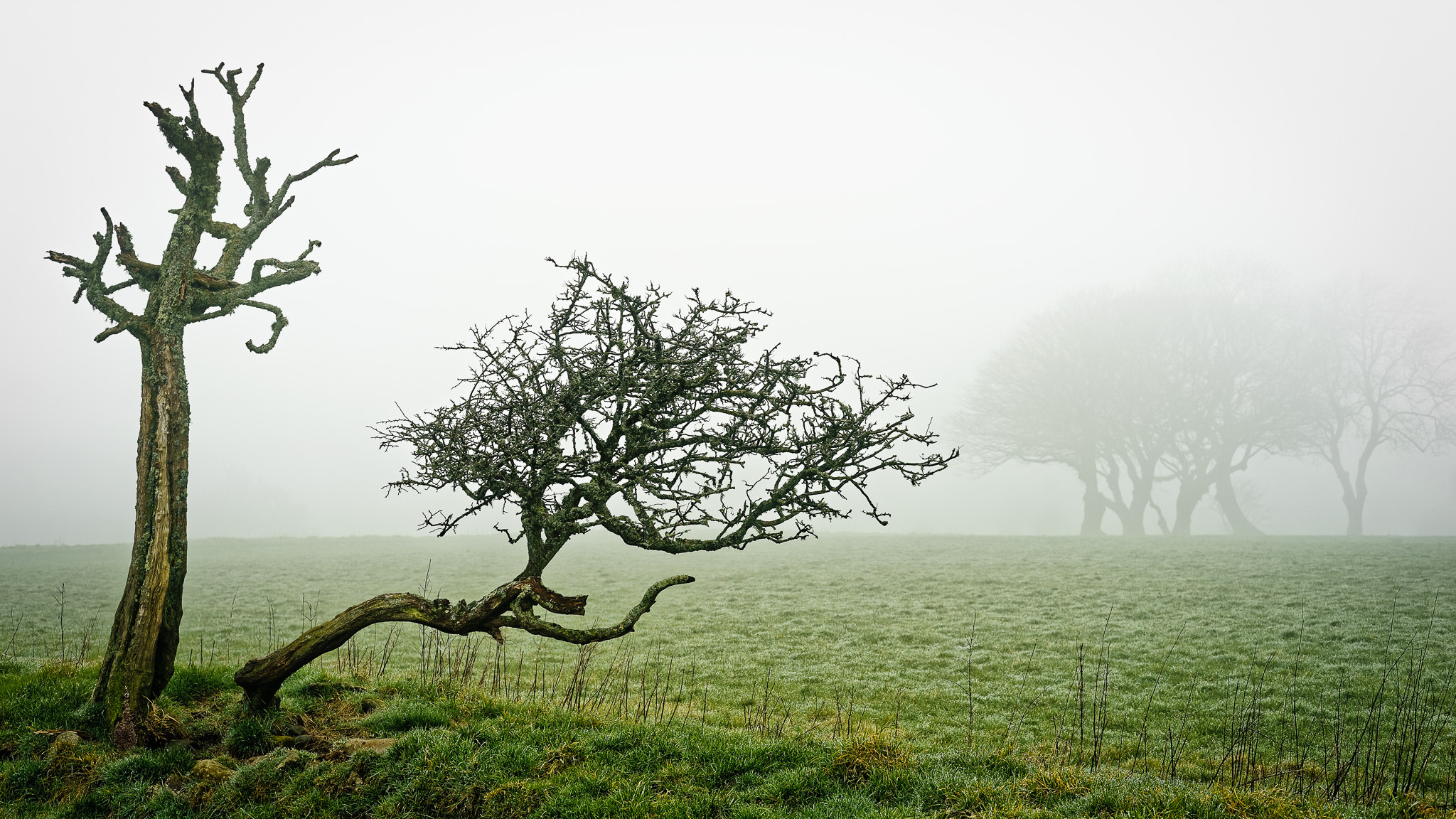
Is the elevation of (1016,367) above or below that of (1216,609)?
above

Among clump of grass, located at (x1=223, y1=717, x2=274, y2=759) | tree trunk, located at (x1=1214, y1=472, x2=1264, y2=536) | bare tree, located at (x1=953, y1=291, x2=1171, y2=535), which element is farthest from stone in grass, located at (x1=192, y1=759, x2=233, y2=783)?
tree trunk, located at (x1=1214, y1=472, x2=1264, y2=536)

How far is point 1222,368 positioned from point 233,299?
58.9 meters

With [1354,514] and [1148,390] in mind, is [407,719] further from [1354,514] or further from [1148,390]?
[1354,514]

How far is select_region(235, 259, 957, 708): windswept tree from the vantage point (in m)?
7.87

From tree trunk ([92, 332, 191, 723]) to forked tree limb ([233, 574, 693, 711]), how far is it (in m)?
1.12

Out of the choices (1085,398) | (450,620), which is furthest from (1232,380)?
(450,620)

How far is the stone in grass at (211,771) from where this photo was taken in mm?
8084

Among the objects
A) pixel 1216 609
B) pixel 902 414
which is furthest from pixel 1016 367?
pixel 902 414

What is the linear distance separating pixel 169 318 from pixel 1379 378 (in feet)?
220

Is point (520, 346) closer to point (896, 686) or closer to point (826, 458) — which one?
point (826, 458)

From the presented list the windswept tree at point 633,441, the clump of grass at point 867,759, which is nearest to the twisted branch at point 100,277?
the windswept tree at point 633,441

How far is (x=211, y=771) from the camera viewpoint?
813 centimetres

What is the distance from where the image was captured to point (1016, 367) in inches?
2178

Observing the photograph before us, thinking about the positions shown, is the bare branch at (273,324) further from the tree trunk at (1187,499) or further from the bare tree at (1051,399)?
the tree trunk at (1187,499)
